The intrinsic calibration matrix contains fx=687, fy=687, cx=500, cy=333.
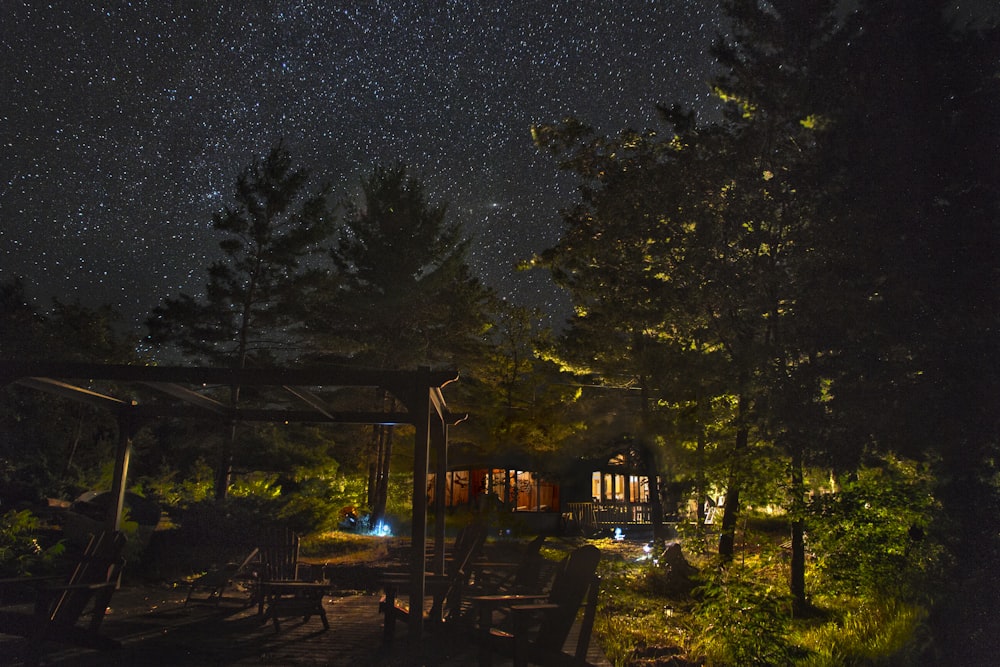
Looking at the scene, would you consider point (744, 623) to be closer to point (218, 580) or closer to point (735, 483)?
point (735, 483)

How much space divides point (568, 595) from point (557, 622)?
0.19m

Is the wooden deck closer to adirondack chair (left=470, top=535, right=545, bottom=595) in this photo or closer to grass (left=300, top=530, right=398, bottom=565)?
adirondack chair (left=470, top=535, right=545, bottom=595)

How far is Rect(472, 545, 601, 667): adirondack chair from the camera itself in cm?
444

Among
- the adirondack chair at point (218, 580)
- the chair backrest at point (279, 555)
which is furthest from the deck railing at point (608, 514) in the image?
the chair backrest at point (279, 555)

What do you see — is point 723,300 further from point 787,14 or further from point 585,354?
point 585,354

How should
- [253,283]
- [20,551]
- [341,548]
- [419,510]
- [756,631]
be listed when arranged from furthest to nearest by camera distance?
1. [253,283]
2. [341,548]
3. [20,551]
4. [419,510]
5. [756,631]

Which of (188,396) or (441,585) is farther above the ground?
(188,396)

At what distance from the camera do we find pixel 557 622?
4676 mm

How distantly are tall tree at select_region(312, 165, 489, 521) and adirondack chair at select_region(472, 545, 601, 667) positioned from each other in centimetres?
1804

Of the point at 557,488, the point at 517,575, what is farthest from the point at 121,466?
the point at 557,488

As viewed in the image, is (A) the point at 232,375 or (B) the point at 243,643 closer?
(B) the point at 243,643

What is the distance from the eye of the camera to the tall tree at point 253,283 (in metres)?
21.1

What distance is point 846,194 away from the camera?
25.9 feet

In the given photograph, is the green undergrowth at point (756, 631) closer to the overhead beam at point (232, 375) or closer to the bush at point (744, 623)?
the bush at point (744, 623)
